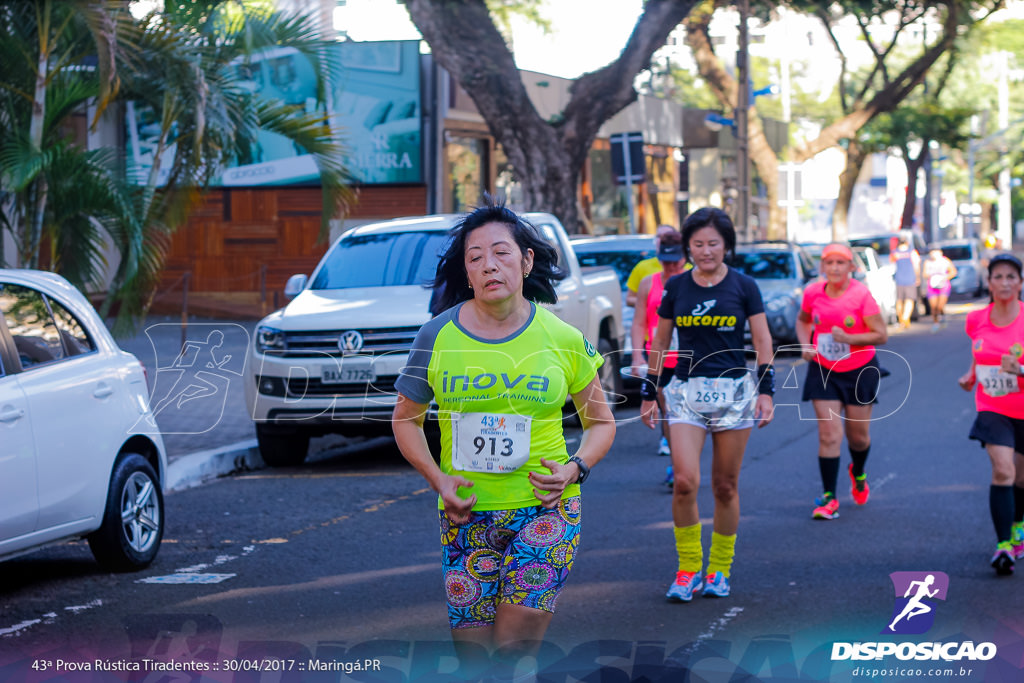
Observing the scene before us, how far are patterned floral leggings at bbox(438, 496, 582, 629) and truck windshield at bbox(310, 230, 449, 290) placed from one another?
305 inches

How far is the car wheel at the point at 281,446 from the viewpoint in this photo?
38.1 feet

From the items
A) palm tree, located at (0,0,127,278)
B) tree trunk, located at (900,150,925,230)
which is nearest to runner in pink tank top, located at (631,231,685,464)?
palm tree, located at (0,0,127,278)

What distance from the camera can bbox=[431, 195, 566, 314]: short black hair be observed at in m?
4.35

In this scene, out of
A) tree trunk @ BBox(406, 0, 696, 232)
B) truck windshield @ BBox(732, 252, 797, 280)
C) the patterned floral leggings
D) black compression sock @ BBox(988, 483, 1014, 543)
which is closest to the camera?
the patterned floral leggings

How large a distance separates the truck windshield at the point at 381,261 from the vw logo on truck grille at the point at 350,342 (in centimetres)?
99

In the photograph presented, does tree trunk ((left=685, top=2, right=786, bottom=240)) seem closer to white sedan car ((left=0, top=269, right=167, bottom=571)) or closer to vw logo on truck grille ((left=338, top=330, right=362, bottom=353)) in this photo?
vw logo on truck grille ((left=338, top=330, right=362, bottom=353))

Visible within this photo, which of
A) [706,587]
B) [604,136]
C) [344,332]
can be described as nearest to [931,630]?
[706,587]

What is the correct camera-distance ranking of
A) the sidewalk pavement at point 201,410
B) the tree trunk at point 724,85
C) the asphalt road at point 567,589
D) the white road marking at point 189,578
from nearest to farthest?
the asphalt road at point 567,589 < the white road marking at point 189,578 < the sidewalk pavement at point 201,410 < the tree trunk at point 724,85

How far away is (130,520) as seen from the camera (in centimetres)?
764

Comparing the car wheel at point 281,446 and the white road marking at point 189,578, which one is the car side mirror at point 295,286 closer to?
the car wheel at point 281,446

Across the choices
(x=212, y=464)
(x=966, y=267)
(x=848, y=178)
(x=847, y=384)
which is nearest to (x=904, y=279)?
(x=966, y=267)

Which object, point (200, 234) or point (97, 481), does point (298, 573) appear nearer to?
point (97, 481)

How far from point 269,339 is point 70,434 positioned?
14.5 feet

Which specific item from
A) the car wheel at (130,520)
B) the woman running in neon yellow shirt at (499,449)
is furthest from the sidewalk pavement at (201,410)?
the woman running in neon yellow shirt at (499,449)
